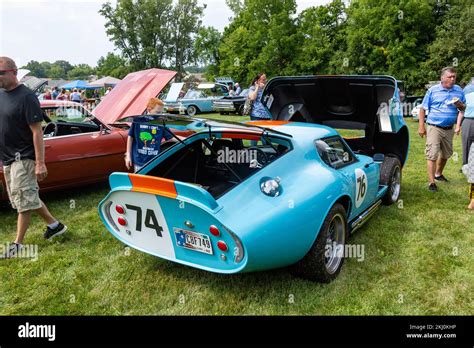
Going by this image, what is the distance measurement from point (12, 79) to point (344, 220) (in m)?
3.30

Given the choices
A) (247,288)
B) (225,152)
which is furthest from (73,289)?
(225,152)

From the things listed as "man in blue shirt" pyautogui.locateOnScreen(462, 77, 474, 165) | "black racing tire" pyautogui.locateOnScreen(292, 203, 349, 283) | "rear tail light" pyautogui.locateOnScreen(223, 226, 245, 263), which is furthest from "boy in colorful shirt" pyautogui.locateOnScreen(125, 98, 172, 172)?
"man in blue shirt" pyautogui.locateOnScreen(462, 77, 474, 165)

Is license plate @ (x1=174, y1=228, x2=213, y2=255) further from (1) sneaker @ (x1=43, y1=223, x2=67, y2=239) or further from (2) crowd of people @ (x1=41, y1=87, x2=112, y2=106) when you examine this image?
(2) crowd of people @ (x1=41, y1=87, x2=112, y2=106)

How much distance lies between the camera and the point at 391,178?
16.7 feet

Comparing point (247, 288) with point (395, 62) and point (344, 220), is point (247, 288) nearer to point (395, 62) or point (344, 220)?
point (344, 220)

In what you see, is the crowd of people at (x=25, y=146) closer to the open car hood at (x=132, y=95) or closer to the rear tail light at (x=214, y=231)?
the rear tail light at (x=214, y=231)

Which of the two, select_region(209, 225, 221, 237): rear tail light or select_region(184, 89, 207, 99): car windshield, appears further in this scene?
select_region(184, 89, 207, 99): car windshield

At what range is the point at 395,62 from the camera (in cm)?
2362

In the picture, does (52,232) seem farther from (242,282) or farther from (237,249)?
(237,249)

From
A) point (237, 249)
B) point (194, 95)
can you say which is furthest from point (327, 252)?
point (194, 95)

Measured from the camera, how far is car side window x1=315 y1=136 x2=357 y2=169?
3461 mm

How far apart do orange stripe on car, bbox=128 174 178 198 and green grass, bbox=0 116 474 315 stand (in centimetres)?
87

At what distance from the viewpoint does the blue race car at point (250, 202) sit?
8.57 ft

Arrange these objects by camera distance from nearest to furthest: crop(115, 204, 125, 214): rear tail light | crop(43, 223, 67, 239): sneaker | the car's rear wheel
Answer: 1. crop(115, 204, 125, 214): rear tail light
2. crop(43, 223, 67, 239): sneaker
3. the car's rear wheel
